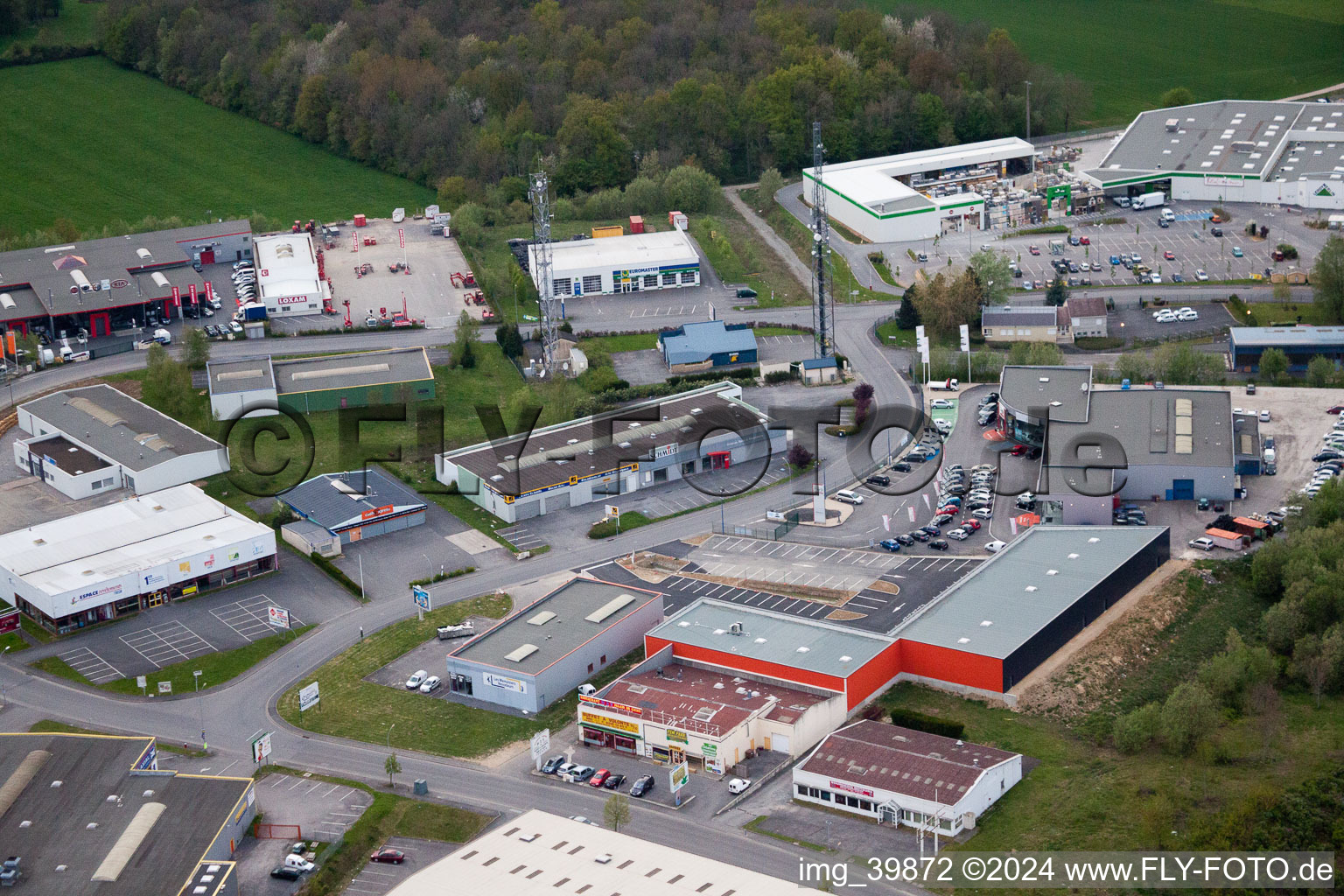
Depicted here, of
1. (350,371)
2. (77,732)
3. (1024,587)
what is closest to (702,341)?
(350,371)

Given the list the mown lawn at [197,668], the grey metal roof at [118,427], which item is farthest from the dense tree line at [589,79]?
the mown lawn at [197,668]

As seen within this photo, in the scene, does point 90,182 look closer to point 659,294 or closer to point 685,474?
point 659,294

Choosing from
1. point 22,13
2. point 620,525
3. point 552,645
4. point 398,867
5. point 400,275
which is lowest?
point 398,867

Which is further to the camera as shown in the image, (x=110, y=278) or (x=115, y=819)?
(x=110, y=278)

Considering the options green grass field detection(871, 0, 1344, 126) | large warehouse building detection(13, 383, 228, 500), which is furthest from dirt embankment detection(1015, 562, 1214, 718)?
green grass field detection(871, 0, 1344, 126)

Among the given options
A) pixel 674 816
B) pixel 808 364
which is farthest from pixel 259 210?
pixel 674 816

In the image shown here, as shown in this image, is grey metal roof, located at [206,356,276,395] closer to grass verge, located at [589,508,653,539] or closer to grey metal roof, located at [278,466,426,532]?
grey metal roof, located at [278,466,426,532]

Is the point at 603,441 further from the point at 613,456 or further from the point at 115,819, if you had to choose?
the point at 115,819

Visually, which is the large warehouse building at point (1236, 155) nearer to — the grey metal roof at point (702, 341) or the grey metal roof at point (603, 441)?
the grey metal roof at point (702, 341)
